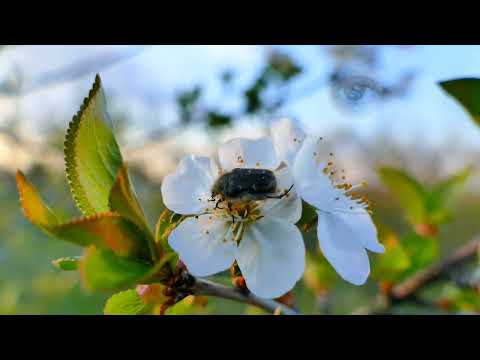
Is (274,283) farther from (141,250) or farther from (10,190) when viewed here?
(10,190)

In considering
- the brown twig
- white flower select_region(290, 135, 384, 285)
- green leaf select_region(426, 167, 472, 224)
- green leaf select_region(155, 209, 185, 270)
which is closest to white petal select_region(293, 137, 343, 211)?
white flower select_region(290, 135, 384, 285)

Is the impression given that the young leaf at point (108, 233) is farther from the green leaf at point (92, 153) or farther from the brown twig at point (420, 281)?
the brown twig at point (420, 281)

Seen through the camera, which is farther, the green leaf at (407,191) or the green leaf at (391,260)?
the green leaf at (407,191)

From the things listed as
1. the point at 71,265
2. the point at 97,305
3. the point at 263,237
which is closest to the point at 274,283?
the point at 263,237

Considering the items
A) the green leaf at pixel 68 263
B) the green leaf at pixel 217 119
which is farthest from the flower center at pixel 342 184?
the green leaf at pixel 217 119

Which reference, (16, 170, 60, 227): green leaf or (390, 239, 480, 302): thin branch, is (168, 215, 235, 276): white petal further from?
(390, 239, 480, 302): thin branch

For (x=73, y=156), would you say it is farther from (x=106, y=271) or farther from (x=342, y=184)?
(x=342, y=184)

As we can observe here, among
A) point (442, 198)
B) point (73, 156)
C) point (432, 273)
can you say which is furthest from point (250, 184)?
point (442, 198)
